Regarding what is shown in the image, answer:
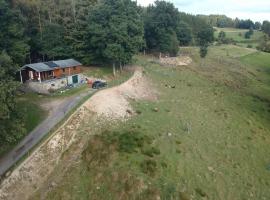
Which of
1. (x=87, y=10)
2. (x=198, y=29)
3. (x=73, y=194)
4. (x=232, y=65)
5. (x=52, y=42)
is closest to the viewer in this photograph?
(x=73, y=194)

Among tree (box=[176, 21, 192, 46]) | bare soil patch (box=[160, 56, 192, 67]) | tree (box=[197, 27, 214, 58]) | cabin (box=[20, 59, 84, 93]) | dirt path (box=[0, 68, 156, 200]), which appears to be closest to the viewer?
dirt path (box=[0, 68, 156, 200])

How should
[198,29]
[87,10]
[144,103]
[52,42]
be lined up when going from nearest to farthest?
[144,103] < [52,42] < [87,10] < [198,29]

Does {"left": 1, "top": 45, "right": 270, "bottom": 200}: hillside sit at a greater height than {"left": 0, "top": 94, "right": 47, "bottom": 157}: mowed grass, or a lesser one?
lesser

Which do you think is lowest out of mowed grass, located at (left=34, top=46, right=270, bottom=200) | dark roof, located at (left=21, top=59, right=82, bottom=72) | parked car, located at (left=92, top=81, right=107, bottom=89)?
mowed grass, located at (left=34, top=46, right=270, bottom=200)

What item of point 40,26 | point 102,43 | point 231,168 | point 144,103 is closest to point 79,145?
point 144,103

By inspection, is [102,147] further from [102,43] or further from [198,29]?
[198,29]

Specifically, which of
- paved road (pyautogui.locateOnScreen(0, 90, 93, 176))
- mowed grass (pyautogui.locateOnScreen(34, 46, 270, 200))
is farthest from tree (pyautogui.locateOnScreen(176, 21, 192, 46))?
paved road (pyautogui.locateOnScreen(0, 90, 93, 176))

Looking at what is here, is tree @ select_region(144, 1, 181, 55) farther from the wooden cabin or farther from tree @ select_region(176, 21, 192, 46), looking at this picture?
the wooden cabin

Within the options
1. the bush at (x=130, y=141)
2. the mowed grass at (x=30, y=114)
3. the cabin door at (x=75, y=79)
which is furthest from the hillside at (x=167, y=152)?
the cabin door at (x=75, y=79)
